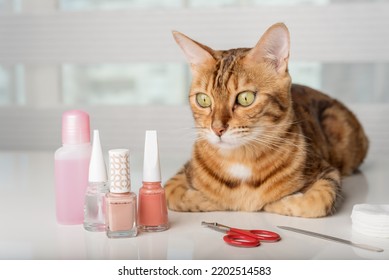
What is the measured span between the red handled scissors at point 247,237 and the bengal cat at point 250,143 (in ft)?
0.58

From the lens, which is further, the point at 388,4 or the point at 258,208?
the point at 388,4

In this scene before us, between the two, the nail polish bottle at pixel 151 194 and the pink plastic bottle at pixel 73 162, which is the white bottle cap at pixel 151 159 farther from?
the pink plastic bottle at pixel 73 162

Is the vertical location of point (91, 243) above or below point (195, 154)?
below

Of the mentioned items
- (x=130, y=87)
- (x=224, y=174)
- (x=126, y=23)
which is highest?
(x=126, y=23)

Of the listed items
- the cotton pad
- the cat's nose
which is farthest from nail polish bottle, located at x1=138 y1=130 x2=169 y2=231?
the cotton pad

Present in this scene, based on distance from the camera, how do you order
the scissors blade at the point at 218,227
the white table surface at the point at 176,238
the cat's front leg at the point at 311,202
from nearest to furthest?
the white table surface at the point at 176,238 → the scissors blade at the point at 218,227 → the cat's front leg at the point at 311,202

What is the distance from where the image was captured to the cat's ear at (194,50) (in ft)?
4.19

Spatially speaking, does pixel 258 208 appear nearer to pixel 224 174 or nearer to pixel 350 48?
pixel 224 174

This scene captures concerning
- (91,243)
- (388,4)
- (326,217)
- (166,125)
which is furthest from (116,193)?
(388,4)

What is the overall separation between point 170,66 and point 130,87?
0.72 ft

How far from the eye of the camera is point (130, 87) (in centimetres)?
278

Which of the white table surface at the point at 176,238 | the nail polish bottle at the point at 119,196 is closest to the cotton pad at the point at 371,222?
the white table surface at the point at 176,238

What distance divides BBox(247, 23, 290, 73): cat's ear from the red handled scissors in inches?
13.9

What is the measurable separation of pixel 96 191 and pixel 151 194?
0.35 ft
